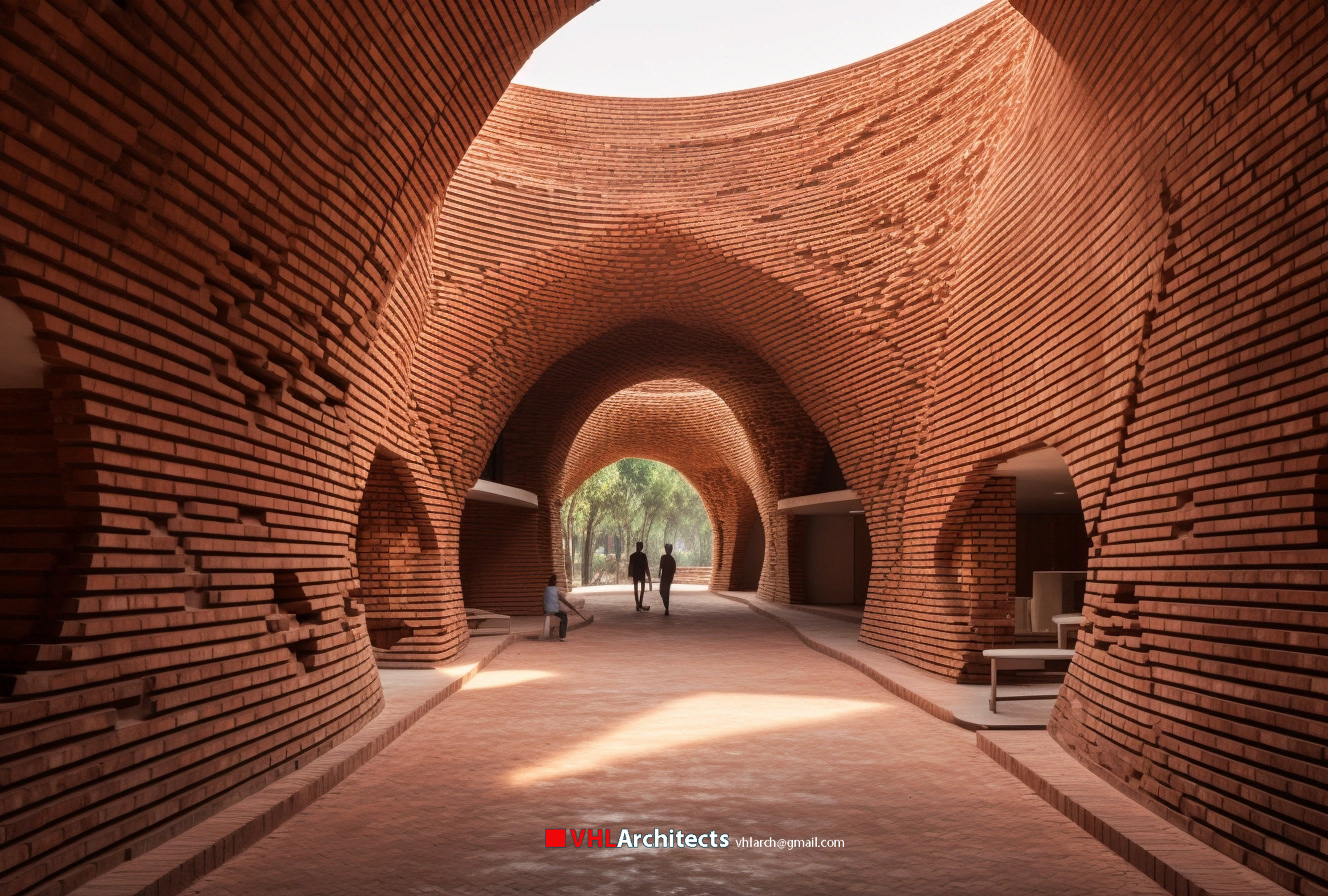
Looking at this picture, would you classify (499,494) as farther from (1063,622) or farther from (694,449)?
Result: (694,449)

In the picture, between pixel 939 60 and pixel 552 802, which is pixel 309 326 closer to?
pixel 552 802

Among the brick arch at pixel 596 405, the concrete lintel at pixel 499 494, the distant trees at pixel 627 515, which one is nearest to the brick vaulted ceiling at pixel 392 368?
the concrete lintel at pixel 499 494

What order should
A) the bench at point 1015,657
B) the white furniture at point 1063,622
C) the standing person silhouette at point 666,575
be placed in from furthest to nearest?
the standing person silhouette at point 666,575, the white furniture at point 1063,622, the bench at point 1015,657

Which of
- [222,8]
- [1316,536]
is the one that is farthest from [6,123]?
[1316,536]

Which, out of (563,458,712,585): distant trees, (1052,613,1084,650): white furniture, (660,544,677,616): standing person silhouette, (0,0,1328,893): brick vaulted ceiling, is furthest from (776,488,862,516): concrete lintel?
(563,458,712,585): distant trees

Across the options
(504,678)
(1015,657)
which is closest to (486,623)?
(504,678)

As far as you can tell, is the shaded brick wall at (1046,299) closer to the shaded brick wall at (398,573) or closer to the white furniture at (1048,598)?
the white furniture at (1048,598)

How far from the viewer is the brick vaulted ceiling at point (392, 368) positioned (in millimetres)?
4039

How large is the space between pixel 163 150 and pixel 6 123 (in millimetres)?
988

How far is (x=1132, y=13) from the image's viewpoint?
5.93 meters

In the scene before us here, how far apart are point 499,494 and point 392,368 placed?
23.0 ft

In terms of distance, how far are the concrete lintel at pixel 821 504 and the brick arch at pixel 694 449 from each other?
1.93 meters

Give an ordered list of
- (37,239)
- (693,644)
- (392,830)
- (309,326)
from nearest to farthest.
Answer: (37,239) < (392,830) < (309,326) < (693,644)

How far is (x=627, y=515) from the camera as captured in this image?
52.2 m
